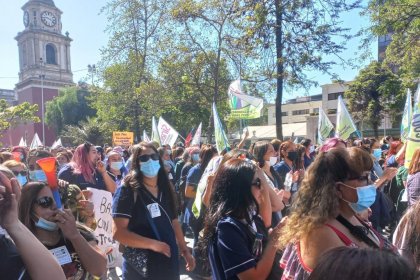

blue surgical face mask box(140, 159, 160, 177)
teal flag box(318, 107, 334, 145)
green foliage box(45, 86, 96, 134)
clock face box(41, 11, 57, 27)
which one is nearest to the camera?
blue surgical face mask box(140, 159, 160, 177)

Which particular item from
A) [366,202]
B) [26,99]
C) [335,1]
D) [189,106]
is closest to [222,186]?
[366,202]

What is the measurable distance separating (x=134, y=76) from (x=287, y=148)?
18850mm

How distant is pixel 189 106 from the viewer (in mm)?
23031

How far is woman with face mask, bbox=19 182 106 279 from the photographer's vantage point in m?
2.30

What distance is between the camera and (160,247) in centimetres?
303

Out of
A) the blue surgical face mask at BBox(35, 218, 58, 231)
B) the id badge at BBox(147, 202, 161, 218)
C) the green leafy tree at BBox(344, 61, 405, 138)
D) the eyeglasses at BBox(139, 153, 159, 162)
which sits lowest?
the id badge at BBox(147, 202, 161, 218)

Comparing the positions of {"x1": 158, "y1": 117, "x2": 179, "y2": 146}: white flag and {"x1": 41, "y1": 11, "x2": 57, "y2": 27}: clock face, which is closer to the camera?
{"x1": 158, "y1": 117, "x2": 179, "y2": 146}: white flag

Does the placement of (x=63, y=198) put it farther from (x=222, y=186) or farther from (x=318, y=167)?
(x=318, y=167)

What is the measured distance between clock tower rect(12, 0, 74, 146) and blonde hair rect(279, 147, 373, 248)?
220 ft

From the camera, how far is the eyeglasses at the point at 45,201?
239 centimetres

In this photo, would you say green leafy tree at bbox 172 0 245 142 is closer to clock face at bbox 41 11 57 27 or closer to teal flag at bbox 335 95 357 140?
teal flag at bbox 335 95 357 140

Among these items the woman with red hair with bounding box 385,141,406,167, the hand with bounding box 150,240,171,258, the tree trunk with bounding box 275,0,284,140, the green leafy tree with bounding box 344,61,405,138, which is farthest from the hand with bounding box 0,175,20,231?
the green leafy tree with bounding box 344,61,405,138

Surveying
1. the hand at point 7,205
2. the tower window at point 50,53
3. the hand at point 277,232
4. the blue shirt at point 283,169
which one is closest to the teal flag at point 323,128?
the blue shirt at point 283,169

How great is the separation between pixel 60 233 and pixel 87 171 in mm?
2912
